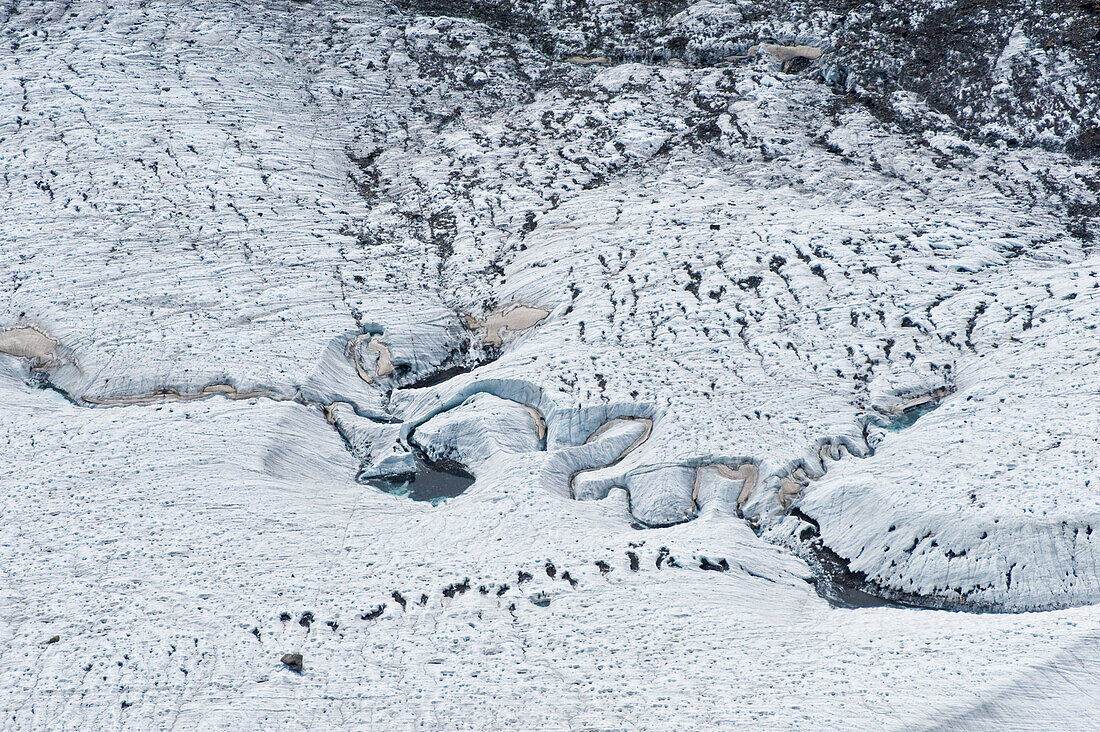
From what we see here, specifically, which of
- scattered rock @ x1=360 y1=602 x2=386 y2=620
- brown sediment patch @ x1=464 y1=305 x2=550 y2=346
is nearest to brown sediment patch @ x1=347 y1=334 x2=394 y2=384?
brown sediment patch @ x1=464 y1=305 x2=550 y2=346

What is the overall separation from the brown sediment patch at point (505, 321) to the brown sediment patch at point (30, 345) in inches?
382

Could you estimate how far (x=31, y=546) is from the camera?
51.1 feet

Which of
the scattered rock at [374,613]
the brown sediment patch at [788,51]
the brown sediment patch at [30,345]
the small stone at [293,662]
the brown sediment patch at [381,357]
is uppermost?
the brown sediment patch at [788,51]

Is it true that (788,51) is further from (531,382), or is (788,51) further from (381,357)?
(381,357)

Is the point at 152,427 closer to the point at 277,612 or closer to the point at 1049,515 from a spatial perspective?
the point at 277,612

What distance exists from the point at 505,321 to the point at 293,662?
9.84 meters

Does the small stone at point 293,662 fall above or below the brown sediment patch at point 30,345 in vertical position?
below

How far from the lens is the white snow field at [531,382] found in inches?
545

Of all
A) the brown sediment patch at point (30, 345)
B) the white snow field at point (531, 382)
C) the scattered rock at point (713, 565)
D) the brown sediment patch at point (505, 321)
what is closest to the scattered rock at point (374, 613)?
the white snow field at point (531, 382)

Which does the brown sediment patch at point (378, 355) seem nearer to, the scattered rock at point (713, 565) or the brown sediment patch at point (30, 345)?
the brown sediment patch at point (30, 345)

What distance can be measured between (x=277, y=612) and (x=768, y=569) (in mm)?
8868

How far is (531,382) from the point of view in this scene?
18719 mm

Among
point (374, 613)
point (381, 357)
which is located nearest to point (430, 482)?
point (374, 613)

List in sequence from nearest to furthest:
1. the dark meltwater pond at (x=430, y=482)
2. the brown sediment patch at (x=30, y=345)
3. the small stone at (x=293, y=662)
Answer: the small stone at (x=293, y=662) < the dark meltwater pond at (x=430, y=482) < the brown sediment patch at (x=30, y=345)
